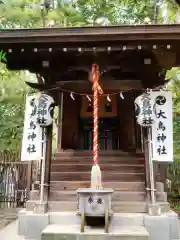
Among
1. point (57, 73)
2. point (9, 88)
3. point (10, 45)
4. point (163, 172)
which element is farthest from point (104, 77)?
point (9, 88)

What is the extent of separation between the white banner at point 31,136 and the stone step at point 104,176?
0.94m

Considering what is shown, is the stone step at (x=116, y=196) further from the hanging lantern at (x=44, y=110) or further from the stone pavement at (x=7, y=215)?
the stone pavement at (x=7, y=215)

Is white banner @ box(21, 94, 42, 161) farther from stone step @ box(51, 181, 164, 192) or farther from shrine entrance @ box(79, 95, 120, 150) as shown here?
shrine entrance @ box(79, 95, 120, 150)

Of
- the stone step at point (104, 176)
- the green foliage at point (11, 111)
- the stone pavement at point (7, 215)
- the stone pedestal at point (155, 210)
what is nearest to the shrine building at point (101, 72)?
the stone step at point (104, 176)

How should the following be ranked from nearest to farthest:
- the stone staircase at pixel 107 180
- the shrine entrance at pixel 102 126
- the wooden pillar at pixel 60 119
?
1. the stone staircase at pixel 107 180
2. the wooden pillar at pixel 60 119
3. the shrine entrance at pixel 102 126

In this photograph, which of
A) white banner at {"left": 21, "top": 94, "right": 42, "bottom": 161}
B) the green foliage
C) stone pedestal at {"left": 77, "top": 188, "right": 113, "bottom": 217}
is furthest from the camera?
the green foliage

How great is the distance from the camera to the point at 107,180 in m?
6.44

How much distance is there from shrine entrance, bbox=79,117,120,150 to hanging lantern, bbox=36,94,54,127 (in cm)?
271

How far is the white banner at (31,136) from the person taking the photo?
5941mm

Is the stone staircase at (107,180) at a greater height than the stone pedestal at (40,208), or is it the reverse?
the stone staircase at (107,180)

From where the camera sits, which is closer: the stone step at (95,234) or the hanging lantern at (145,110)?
the stone step at (95,234)

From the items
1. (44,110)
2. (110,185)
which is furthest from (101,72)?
(110,185)

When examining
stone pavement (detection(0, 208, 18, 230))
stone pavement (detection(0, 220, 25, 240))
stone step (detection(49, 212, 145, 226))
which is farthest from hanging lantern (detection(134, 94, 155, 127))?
stone pavement (detection(0, 208, 18, 230))

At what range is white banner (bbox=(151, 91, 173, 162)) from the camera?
5.77 meters
